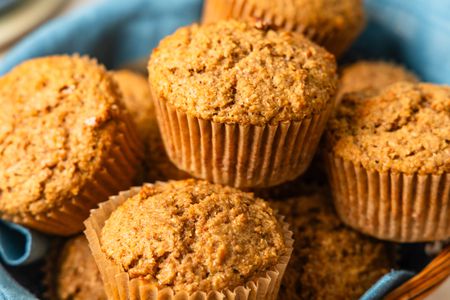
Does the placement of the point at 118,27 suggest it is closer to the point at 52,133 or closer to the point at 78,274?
the point at 52,133

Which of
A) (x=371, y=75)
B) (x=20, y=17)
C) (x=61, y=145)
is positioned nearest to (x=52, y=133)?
(x=61, y=145)

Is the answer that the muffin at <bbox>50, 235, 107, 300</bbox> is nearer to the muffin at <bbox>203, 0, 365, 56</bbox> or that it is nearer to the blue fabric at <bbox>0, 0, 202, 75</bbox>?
the blue fabric at <bbox>0, 0, 202, 75</bbox>

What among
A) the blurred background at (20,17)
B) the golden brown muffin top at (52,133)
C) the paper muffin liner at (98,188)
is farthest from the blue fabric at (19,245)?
the blurred background at (20,17)

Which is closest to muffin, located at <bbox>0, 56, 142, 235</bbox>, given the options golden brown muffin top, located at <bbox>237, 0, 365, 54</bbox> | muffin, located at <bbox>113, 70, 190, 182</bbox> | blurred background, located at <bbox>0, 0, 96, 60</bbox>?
muffin, located at <bbox>113, 70, 190, 182</bbox>

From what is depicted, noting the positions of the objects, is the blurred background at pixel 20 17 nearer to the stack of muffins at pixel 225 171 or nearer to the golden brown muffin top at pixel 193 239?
the stack of muffins at pixel 225 171

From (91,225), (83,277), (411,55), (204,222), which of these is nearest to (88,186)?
(91,225)

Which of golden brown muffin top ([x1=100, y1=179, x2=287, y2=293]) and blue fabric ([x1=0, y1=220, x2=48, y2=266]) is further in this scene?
blue fabric ([x1=0, y1=220, x2=48, y2=266])

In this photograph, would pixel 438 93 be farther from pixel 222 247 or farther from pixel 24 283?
pixel 24 283
